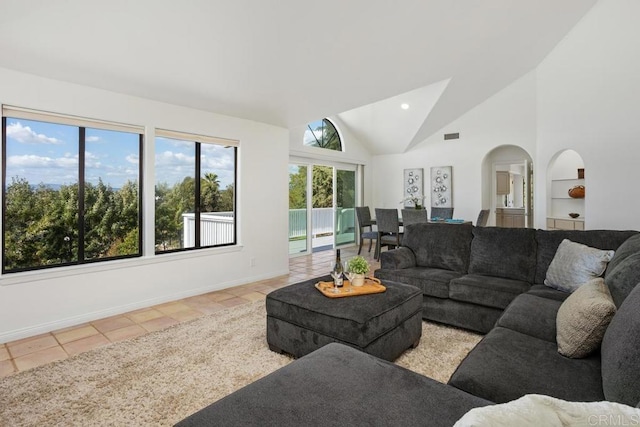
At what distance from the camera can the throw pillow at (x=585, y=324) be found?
1.52 meters

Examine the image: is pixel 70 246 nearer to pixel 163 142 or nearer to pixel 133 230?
pixel 133 230

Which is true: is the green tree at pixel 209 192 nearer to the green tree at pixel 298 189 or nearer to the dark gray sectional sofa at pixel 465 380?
the green tree at pixel 298 189

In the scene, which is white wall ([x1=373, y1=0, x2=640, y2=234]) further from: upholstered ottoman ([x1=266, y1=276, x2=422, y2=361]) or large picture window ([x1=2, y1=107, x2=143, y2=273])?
large picture window ([x1=2, y1=107, x2=143, y2=273])

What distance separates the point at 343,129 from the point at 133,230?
535 cm

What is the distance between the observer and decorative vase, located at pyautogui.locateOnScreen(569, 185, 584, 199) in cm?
526

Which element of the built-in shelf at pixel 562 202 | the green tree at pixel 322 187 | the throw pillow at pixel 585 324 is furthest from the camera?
the green tree at pixel 322 187

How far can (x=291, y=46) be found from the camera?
10.8 feet

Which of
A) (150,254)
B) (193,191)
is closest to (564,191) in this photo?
(193,191)

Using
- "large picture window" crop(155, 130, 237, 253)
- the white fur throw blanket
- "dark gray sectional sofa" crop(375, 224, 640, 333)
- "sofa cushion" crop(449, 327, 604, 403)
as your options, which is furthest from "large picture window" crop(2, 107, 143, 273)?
the white fur throw blanket

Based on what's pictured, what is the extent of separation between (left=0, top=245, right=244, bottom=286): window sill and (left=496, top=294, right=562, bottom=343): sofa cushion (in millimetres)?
3391

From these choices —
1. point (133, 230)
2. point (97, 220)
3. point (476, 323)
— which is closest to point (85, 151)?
point (97, 220)

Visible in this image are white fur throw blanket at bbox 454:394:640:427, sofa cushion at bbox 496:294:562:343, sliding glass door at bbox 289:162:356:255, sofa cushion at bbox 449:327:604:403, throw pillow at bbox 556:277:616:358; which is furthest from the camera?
sliding glass door at bbox 289:162:356:255

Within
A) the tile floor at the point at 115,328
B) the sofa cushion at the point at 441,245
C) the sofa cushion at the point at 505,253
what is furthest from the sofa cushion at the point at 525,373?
the tile floor at the point at 115,328

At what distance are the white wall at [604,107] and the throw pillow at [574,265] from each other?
2.10 meters
